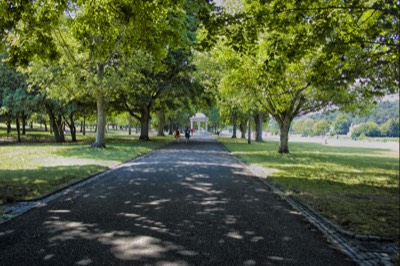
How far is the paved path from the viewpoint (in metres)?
4.29

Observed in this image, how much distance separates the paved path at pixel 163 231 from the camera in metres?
4.29

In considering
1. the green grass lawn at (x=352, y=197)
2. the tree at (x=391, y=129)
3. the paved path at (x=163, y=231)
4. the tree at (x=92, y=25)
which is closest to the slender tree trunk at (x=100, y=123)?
the tree at (x=92, y=25)

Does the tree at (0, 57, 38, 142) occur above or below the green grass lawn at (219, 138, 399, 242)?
above

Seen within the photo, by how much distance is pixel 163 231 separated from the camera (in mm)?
5320

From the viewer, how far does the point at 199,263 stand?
162 inches

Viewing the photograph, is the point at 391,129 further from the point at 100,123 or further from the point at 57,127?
the point at 100,123

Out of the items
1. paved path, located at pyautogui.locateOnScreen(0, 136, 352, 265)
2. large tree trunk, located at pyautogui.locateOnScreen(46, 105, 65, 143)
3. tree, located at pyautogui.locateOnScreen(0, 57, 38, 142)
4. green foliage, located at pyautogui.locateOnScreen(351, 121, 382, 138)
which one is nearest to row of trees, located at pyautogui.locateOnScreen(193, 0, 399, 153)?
paved path, located at pyautogui.locateOnScreen(0, 136, 352, 265)

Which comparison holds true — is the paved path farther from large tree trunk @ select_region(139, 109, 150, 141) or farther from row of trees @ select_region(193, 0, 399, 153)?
→ large tree trunk @ select_region(139, 109, 150, 141)

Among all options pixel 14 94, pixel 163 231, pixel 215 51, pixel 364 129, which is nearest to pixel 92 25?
pixel 163 231

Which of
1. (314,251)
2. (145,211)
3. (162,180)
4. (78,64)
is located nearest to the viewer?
(314,251)

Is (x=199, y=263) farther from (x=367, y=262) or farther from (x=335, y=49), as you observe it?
(x=335, y=49)

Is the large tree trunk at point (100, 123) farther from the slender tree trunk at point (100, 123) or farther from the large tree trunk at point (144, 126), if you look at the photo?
the large tree trunk at point (144, 126)

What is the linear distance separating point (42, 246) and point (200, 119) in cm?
7059

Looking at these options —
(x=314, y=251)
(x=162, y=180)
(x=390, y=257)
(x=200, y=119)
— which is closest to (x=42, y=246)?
(x=314, y=251)
